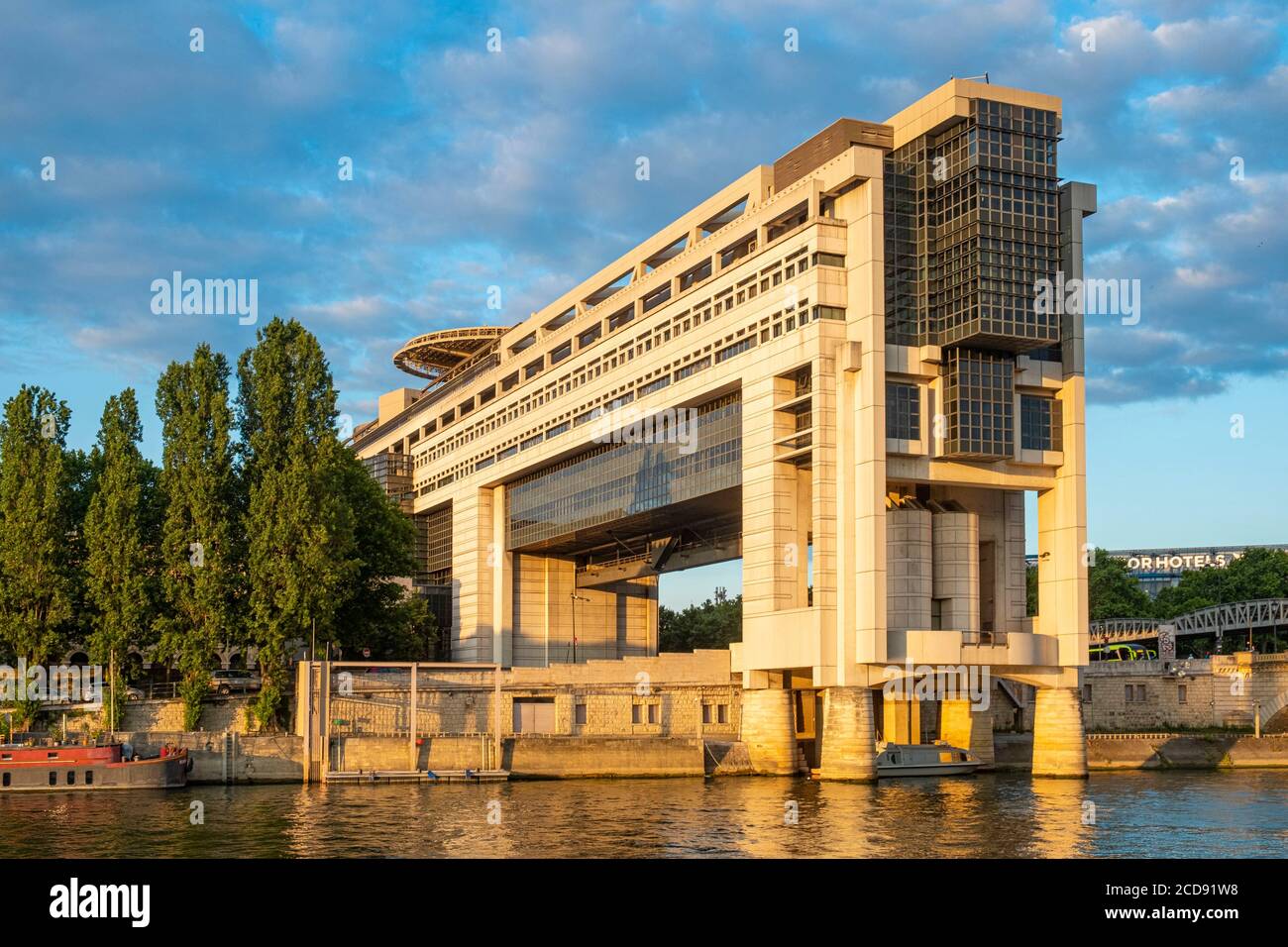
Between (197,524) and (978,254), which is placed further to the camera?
(197,524)

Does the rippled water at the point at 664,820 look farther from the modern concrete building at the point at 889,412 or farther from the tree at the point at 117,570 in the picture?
the tree at the point at 117,570

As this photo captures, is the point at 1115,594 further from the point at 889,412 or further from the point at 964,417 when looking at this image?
the point at 889,412

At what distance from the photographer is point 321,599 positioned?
284 ft

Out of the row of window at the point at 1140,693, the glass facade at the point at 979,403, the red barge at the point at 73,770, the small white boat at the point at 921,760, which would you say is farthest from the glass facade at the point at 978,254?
the red barge at the point at 73,770

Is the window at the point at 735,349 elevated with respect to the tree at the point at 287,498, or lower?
elevated

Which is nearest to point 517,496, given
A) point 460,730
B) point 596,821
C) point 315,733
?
point 460,730

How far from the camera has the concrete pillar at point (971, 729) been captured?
308 ft

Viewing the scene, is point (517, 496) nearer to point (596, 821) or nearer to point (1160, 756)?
point (1160, 756)

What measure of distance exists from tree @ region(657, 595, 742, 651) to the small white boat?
85288 millimetres

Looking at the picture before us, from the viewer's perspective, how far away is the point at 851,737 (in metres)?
81.5

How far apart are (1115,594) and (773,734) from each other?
104 meters

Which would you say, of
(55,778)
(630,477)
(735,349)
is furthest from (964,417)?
(55,778)

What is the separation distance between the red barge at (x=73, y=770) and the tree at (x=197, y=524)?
11.1 m
